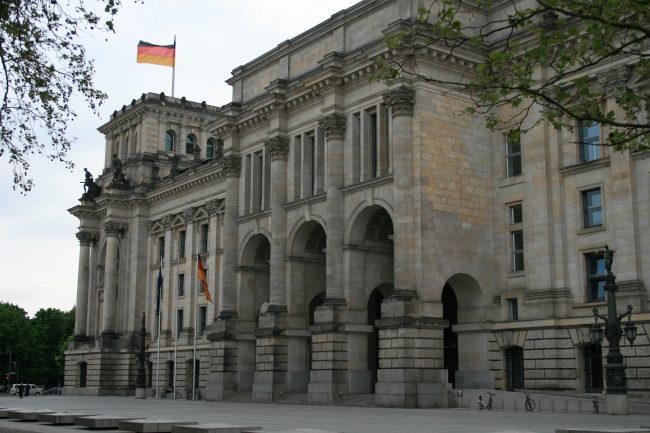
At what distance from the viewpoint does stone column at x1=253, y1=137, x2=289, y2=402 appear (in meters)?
50.6

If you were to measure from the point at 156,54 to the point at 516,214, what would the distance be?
1786 inches

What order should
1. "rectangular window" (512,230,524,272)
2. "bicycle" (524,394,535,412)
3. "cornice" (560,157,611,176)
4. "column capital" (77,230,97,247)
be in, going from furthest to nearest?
"column capital" (77,230,97,247) → "rectangular window" (512,230,524,272) → "cornice" (560,157,611,176) → "bicycle" (524,394,535,412)

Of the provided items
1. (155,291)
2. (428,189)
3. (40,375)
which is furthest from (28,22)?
(40,375)

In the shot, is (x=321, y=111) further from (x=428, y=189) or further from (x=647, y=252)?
(x=647, y=252)

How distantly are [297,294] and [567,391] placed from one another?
1741cm

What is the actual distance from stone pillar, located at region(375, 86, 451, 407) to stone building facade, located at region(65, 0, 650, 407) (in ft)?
0.30

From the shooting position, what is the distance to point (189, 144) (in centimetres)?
8531

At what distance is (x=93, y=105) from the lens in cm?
2148

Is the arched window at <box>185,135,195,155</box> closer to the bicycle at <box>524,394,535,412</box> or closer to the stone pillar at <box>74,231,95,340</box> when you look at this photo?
the stone pillar at <box>74,231,95,340</box>

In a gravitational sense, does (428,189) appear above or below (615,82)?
below

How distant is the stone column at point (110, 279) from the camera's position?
257 ft

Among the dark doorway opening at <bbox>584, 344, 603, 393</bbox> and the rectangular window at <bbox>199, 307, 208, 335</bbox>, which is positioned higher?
the rectangular window at <bbox>199, 307, 208, 335</bbox>

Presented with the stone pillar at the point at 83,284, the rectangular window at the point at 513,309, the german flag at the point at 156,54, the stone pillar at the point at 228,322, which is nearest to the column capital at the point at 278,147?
the stone pillar at the point at 228,322

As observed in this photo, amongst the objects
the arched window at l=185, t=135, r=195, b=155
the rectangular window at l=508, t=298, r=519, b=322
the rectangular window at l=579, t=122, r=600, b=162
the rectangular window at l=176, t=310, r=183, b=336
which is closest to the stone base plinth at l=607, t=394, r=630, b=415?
the rectangular window at l=508, t=298, r=519, b=322
